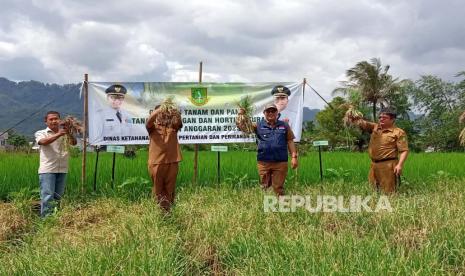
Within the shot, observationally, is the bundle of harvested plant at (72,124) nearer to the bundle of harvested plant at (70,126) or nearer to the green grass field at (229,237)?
the bundle of harvested plant at (70,126)

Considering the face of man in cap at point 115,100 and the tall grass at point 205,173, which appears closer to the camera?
the tall grass at point 205,173

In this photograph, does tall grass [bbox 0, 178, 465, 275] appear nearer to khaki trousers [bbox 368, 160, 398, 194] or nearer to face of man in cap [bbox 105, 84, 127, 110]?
khaki trousers [bbox 368, 160, 398, 194]

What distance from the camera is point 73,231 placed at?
446cm

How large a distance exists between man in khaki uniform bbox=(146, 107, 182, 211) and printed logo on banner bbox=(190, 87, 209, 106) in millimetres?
2093

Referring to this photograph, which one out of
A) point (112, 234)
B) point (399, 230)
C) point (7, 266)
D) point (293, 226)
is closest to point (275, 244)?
point (293, 226)

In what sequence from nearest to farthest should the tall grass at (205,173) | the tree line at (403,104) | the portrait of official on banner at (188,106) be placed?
the tall grass at (205,173) < the portrait of official on banner at (188,106) < the tree line at (403,104)

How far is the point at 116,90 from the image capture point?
7113mm

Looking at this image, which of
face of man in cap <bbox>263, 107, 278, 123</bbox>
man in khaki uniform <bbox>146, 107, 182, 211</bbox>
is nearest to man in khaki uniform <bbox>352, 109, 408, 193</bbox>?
face of man in cap <bbox>263, 107, 278, 123</bbox>

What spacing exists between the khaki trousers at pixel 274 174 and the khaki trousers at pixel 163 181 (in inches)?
47.8

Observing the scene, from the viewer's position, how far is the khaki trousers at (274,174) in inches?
225

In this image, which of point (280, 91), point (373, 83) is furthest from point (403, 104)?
point (280, 91)

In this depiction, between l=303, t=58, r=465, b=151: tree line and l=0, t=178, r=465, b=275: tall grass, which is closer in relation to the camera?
l=0, t=178, r=465, b=275: tall grass

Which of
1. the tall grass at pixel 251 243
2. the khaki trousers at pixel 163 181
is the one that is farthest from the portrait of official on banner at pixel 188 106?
the tall grass at pixel 251 243

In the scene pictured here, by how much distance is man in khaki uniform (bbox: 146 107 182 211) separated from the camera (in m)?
5.18
